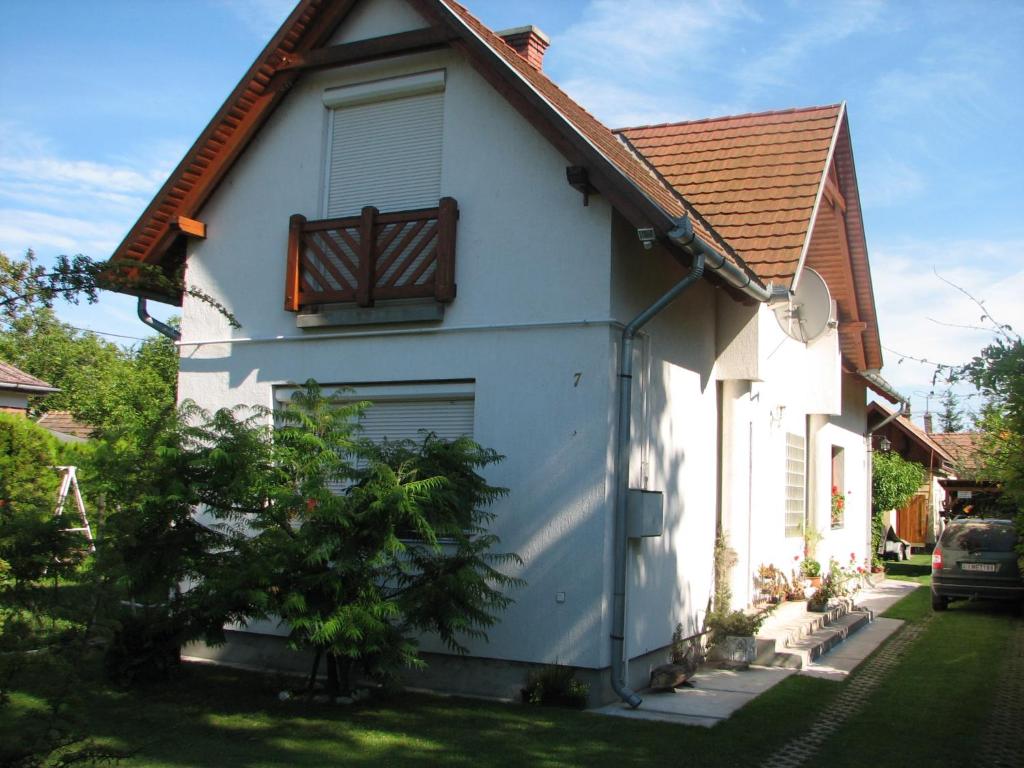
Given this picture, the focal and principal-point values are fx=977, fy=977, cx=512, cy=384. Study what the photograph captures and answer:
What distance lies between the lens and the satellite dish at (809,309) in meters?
12.9

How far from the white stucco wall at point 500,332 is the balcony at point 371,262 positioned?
0.68 ft

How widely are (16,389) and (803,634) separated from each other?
19827 mm

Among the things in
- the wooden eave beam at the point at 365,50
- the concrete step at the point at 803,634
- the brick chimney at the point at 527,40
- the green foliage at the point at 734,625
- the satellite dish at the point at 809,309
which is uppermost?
the brick chimney at the point at 527,40

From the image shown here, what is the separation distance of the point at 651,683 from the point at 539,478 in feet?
7.41

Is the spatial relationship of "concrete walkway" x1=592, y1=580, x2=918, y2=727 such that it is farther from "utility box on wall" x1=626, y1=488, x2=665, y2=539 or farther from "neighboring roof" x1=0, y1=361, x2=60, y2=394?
"neighboring roof" x1=0, y1=361, x2=60, y2=394

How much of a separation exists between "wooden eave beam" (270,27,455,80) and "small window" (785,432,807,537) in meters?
7.82

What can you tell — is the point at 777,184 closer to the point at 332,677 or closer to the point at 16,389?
the point at 332,677

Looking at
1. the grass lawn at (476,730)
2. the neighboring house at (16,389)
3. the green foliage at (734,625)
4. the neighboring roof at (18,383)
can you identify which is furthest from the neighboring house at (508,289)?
the neighboring house at (16,389)

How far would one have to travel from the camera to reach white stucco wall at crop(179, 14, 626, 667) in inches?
340

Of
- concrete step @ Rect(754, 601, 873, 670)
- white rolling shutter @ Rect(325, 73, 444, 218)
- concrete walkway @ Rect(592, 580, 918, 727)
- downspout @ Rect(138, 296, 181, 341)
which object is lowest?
concrete walkway @ Rect(592, 580, 918, 727)

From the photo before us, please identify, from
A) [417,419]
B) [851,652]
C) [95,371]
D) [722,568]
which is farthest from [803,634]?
[95,371]

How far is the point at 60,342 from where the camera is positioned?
46.2m

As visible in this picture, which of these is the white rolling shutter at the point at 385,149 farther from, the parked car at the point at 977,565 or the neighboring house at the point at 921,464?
the neighboring house at the point at 921,464

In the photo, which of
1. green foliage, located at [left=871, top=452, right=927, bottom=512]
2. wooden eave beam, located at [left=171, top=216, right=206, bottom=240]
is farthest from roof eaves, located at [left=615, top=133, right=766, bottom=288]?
green foliage, located at [left=871, top=452, right=927, bottom=512]
